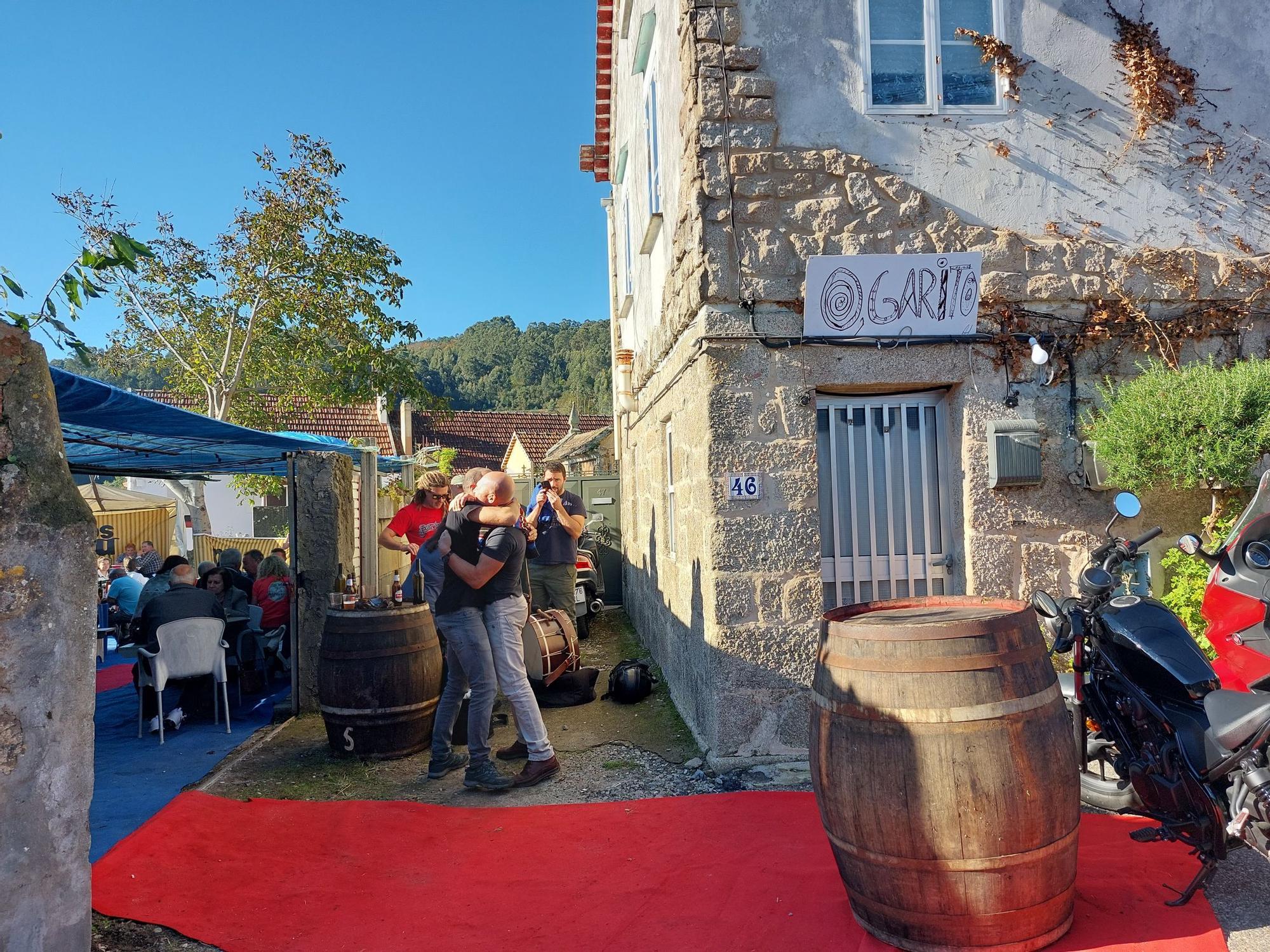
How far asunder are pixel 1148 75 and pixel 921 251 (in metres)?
1.66

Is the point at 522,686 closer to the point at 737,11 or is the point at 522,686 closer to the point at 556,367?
the point at 737,11

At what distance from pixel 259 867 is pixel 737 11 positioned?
191 inches

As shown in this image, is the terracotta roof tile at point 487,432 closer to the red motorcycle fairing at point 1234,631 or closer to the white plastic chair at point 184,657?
the white plastic chair at point 184,657

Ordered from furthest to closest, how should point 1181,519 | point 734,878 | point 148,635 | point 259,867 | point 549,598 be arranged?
point 549,598, point 148,635, point 1181,519, point 259,867, point 734,878

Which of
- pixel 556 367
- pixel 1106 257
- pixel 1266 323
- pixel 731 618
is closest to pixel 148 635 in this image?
pixel 731 618

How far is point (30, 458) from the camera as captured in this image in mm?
2488

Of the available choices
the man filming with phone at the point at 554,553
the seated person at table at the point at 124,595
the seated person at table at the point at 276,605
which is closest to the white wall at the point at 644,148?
the man filming with phone at the point at 554,553

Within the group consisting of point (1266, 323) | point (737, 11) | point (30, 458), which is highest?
point (737, 11)

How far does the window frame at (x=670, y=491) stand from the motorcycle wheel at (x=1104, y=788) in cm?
306

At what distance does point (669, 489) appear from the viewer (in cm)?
690

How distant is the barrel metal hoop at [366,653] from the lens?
5293mm

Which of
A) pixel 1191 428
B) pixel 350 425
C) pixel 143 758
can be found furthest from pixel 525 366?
pixel 1191 428

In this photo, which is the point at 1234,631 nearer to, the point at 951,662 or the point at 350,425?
the point at 951,662

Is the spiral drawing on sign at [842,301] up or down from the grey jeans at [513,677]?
up
